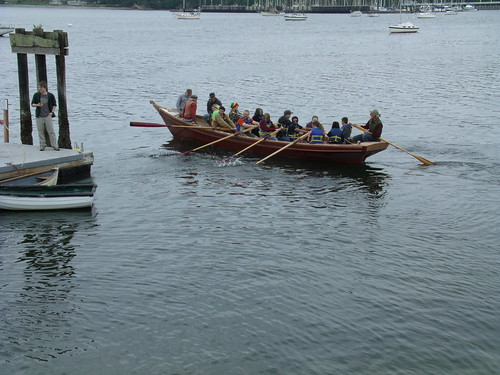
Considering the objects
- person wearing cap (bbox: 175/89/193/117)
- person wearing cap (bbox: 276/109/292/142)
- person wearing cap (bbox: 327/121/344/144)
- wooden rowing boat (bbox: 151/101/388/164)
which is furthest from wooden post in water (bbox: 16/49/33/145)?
person wearing cap (bbox: 327/121/344/144)

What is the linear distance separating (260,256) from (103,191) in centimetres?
779

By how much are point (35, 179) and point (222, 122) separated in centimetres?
940

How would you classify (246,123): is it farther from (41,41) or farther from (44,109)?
(41,41)

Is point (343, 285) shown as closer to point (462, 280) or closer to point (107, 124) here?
point (462, 280)

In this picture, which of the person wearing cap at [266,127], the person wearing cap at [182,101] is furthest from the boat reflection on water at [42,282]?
the person wearing cap at [182,101]

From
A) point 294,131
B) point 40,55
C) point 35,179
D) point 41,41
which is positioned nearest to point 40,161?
point 35,179

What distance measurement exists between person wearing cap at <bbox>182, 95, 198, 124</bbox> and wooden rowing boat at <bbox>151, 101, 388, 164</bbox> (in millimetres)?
291

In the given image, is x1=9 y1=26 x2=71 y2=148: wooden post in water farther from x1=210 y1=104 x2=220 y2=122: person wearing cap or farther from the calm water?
x1=210 y1=104 x2=220 y2=122: person wearing cap

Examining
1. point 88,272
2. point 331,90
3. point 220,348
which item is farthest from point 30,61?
point 220,348

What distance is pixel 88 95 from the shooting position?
1811 inches

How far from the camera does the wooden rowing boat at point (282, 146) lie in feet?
82.4

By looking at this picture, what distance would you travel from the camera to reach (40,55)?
78.0 ft

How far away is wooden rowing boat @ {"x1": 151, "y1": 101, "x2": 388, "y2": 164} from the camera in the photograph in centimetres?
2511

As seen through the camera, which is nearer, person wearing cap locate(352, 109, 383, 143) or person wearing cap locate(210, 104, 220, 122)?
person wearing cap locate(352, 109, 383, 143)
